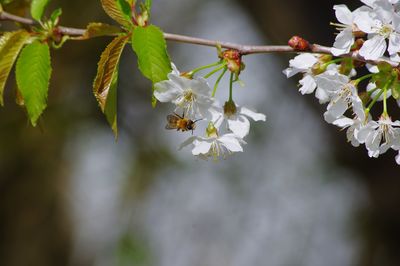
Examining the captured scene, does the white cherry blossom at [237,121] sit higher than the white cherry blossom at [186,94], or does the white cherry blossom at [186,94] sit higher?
the white cherry blossom at [186,94]

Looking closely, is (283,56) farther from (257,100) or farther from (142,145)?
(142,145)

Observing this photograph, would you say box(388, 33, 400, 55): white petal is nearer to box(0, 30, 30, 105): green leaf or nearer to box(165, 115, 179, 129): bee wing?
box(165, 115, 179, 129): bee wing

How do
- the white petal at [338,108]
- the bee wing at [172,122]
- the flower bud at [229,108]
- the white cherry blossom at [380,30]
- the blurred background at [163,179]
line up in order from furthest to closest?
the blurred background at [163,179] < the bee wing at [172,122] < the flower bud at [229,108] < the white petal at [338,108] < the white cherry blossom at [380,30]

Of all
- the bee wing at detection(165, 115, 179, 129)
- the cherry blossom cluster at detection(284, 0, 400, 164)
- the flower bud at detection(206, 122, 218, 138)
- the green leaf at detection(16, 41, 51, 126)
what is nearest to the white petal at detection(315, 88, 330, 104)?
the cherry blossom cluster at detection(284, 0, 400, 164)

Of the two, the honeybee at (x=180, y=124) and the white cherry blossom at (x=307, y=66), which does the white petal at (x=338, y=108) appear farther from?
the honeybee at (x=180, y=124)

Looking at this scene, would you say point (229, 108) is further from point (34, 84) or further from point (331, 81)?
point (34, 84)

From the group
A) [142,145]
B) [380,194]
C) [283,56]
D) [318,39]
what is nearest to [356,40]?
[318,39]

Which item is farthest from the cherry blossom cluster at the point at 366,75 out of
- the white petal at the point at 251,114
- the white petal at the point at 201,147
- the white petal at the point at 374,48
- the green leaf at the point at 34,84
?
the green leaf at the point at 34,84
